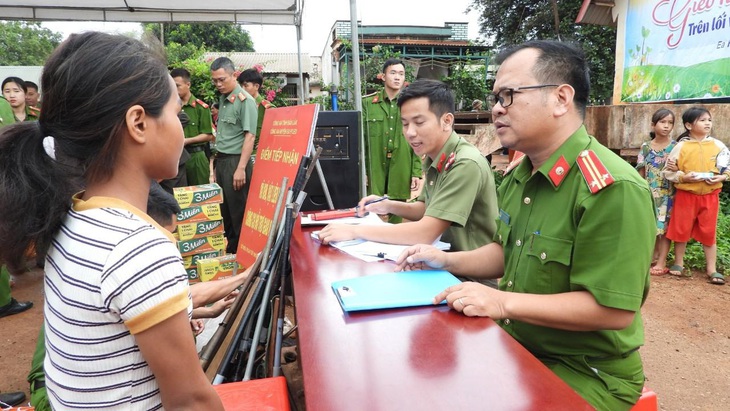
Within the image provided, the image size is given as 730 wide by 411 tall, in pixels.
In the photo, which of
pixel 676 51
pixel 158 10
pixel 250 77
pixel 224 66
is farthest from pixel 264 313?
pixel 676 51

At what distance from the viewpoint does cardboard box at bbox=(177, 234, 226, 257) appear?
12.5ft

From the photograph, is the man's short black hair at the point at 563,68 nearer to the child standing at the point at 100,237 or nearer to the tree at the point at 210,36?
the child standing at the point at 100,237

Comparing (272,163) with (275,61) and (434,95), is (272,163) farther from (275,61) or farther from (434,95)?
(275,61)

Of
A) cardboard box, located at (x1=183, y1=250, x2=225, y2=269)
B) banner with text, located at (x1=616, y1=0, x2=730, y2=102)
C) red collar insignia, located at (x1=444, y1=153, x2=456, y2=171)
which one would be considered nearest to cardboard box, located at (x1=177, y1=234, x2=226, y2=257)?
cardboard box, located at (x1=183, y1=250, x2=225, y2=269)

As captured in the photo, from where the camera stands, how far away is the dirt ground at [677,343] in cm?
259

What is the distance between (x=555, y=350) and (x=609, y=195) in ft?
1.50

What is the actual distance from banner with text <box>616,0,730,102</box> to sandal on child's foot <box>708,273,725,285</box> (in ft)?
8.49

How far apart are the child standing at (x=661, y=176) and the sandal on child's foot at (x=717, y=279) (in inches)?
14.6

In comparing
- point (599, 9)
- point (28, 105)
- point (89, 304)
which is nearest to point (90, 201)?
point (89, 304)

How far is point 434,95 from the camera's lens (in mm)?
2236

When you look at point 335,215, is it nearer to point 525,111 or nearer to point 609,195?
point 525,111

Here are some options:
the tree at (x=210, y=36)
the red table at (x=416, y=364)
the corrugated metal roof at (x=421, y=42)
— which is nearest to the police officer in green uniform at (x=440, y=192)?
the red table at (x=416, y=364)

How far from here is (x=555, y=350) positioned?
1.29m

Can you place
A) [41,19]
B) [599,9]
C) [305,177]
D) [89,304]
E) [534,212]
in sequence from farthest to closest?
[599,9]
[41,19]
[305,177]
[534,212]
[89,304]
